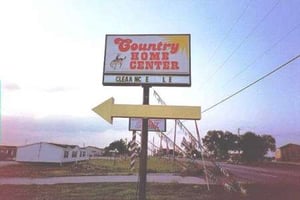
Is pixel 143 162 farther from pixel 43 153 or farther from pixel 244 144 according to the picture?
pixel 244 144

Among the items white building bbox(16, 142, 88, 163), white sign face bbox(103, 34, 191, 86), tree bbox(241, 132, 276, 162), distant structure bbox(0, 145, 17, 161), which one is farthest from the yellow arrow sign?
tree bbox(241, 132, 276, 162)

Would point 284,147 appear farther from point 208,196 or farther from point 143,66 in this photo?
point 143,66

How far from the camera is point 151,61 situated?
11.2m

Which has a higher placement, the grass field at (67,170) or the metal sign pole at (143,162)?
the metal sign pole at (143,162)

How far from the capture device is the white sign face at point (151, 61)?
11086 mm

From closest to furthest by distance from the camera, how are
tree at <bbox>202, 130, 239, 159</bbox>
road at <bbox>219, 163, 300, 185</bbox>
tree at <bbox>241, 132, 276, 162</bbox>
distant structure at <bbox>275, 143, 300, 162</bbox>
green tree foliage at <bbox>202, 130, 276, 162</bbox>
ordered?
road at <bbox>219, 163, 300, 185</bbox>
distant structure at <bbox>275, 143, 300, 162</bbox>
tree at <bbox>241, 132, 276, 162</bbox>
green tree foliage at <bbox>202, 130, 276, 162</bbox>
tree at <bbox>202, 130, 239, 159</bbox>

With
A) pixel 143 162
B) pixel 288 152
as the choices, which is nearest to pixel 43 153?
pixel 143 162

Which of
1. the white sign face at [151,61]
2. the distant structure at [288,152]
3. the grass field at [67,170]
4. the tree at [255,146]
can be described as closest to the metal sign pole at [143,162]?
the white sign face at [151,61]

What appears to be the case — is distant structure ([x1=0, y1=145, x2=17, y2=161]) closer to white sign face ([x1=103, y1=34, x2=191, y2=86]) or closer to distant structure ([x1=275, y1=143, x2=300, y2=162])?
white sign face ([x1=103, y1=34, x2=191, y2=86])

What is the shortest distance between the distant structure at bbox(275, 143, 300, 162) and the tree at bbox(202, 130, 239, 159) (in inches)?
611

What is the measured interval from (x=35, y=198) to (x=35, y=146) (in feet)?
114

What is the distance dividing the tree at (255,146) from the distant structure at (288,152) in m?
3.53

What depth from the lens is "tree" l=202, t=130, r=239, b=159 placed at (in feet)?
317

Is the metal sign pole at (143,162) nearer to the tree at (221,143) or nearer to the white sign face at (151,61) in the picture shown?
the white sign face at (151,61)
